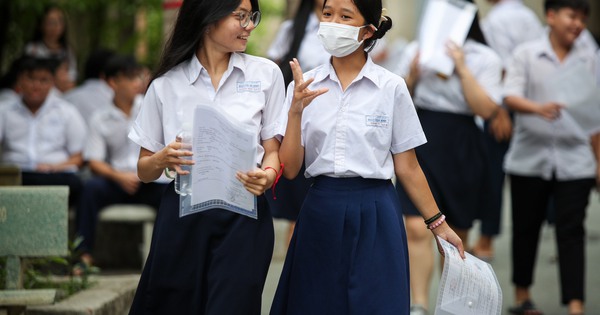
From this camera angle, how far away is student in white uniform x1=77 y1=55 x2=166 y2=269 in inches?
359

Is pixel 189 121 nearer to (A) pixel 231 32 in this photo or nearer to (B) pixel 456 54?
(A) pixel 231 32

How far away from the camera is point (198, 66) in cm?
500

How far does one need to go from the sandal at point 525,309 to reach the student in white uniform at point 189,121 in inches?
124

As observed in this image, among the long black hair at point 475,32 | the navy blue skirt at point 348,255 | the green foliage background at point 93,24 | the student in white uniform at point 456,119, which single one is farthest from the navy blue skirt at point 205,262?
the green foliage background at point 93,24

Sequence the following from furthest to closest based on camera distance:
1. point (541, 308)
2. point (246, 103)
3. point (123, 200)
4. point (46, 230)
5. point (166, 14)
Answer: point (166, 14)
point (123, 200)
point (541, 308)
point (46, 230)
point (246, 103)

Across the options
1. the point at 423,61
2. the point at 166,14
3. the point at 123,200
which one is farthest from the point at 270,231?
the point at 166,14

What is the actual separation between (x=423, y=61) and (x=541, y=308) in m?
1.90

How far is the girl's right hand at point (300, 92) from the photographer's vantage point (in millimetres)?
4711

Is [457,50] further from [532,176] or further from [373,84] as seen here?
[373,84]

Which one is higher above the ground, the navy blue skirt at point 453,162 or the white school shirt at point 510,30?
the white school shirt at point 510,30

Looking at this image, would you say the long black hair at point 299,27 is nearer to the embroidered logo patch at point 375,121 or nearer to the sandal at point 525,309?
the sandal at point 525,309

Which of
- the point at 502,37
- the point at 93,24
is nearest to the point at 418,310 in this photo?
the point at 502,37

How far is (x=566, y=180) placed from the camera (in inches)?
297

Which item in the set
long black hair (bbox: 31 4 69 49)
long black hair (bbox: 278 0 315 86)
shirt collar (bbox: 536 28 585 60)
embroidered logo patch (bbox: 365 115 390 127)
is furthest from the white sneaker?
long black hair (bbox: 31 4 69 49)
